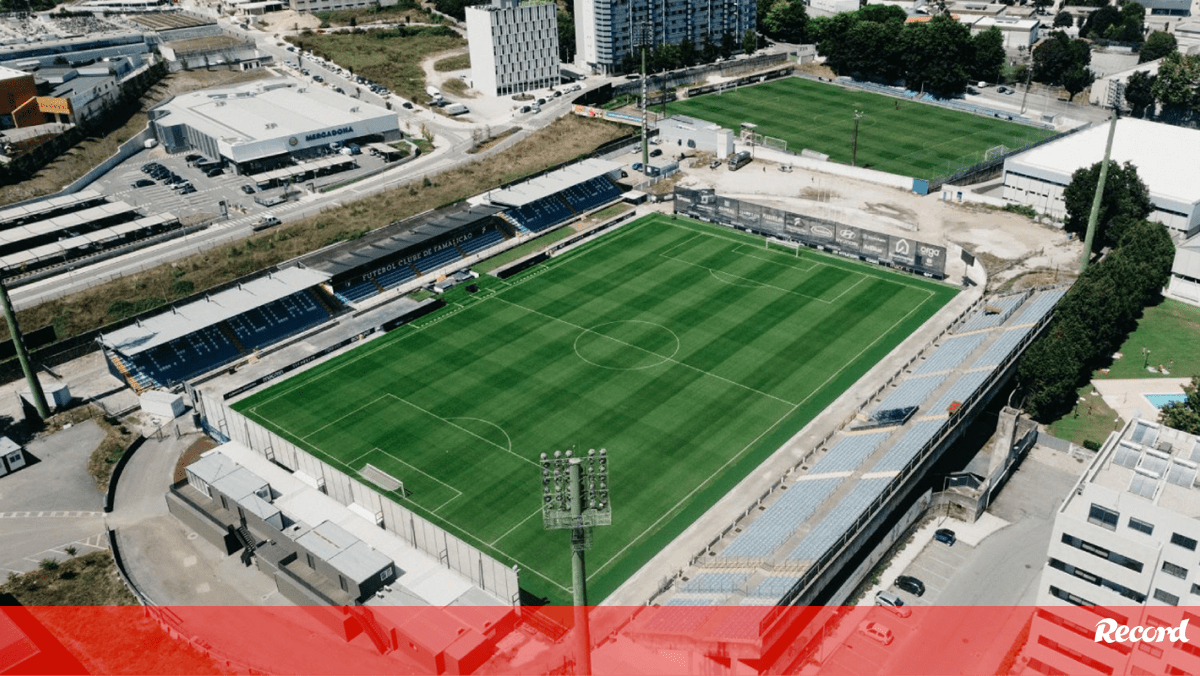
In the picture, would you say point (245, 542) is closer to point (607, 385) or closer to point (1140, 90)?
point (607, 385)

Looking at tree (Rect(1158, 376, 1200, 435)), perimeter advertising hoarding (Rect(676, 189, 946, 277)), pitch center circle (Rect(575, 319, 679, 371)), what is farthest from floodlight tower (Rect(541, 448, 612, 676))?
perimeter advertising hoarding (Rect(676, 189, 946, 277))

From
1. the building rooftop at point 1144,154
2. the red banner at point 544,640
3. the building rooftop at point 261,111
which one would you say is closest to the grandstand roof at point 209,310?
the red banner at point 544,640

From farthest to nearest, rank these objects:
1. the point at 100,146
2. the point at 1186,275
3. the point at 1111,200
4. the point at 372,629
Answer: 1. the point at 100,146
2. the point at 1111,200
3. the point at 1186,275
4. the point at 372,629

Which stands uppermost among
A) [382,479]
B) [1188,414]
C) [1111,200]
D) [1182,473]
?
[1182,473]

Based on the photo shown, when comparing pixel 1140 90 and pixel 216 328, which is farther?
pixel 1140 90

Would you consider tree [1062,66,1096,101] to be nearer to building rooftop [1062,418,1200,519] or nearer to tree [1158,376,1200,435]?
tree [1158,376,1200,435]

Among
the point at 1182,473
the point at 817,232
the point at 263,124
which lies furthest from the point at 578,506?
the point at 263,124

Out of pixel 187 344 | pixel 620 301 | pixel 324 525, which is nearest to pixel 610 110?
pixel 620 301

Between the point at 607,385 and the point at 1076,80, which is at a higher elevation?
the point at 1076,80
